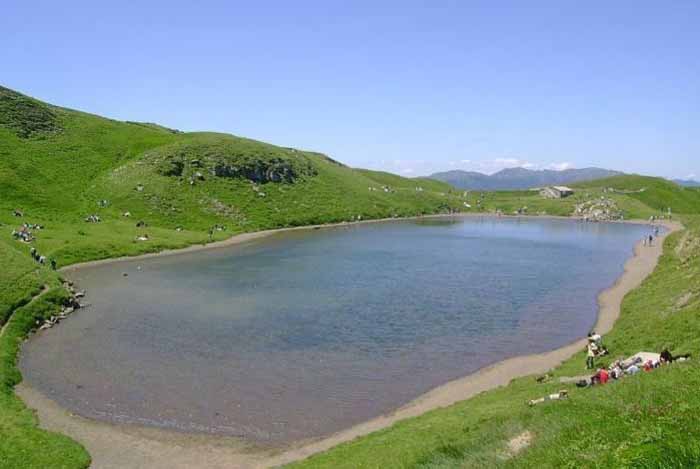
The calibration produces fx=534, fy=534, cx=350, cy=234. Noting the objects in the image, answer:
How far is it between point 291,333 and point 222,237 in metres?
77.1

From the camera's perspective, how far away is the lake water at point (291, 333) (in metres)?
38.0

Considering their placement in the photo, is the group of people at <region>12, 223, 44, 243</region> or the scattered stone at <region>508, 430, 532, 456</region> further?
the group of people at <region>12, 223, 44, 243</region>

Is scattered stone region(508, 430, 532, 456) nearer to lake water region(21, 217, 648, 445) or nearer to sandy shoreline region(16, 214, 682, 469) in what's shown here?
sandy shoreline region(16, 214, 682, 469)

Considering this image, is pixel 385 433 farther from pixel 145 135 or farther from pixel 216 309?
pixel 145 135

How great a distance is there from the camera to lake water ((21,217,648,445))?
3803 centimetres

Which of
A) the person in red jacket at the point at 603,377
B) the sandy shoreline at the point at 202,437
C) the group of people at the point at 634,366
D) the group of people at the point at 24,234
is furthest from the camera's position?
the group of people at the point at 24,234

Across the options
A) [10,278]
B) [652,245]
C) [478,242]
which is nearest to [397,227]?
[478,242]

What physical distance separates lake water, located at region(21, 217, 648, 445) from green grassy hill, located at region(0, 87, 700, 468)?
217 inches

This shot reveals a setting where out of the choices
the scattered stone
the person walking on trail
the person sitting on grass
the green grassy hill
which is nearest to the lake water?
the green grassy hill

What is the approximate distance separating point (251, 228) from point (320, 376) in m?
105

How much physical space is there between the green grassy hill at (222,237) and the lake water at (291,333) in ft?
18.1

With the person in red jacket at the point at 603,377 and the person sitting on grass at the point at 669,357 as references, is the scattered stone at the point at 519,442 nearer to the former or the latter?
the person in red jacket at the point at 603,377

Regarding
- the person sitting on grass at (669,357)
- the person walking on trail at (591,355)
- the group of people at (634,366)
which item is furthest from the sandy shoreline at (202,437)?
the person sitting on grass at (669,357)

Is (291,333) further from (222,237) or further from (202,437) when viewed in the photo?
(222,237)
